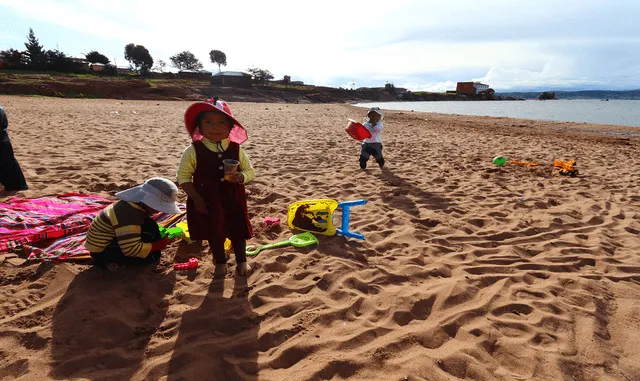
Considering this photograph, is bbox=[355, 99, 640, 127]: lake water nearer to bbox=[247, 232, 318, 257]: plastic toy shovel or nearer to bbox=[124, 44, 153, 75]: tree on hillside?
bbox=[247, 232, 318, 257]: plastic toy shovel

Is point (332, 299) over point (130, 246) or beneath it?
beneath

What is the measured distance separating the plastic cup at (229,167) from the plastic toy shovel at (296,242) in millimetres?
1108

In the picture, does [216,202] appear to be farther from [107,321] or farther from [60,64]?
[60,64]

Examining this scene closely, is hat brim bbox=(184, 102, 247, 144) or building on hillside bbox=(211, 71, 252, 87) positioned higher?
building on hillside bbox=(211, 71, 252, 87)

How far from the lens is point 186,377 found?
198cm

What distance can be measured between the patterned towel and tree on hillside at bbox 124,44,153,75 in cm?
8233

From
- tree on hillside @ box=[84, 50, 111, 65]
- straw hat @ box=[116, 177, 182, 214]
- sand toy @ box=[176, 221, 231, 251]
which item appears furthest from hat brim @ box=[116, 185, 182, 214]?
tree on hillside @ box=[84, 50, 111, 65]

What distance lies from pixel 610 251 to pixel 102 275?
5.16m

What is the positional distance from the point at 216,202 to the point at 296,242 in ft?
3.80

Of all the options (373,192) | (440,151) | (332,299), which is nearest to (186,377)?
(332,299)

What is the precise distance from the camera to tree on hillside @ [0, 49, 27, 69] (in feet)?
147

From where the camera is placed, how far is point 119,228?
2.78 meters

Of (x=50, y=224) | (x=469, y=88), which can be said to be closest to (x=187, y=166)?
(x=50, y=224)

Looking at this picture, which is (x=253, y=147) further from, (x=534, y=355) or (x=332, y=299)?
(x=534, y=355)
